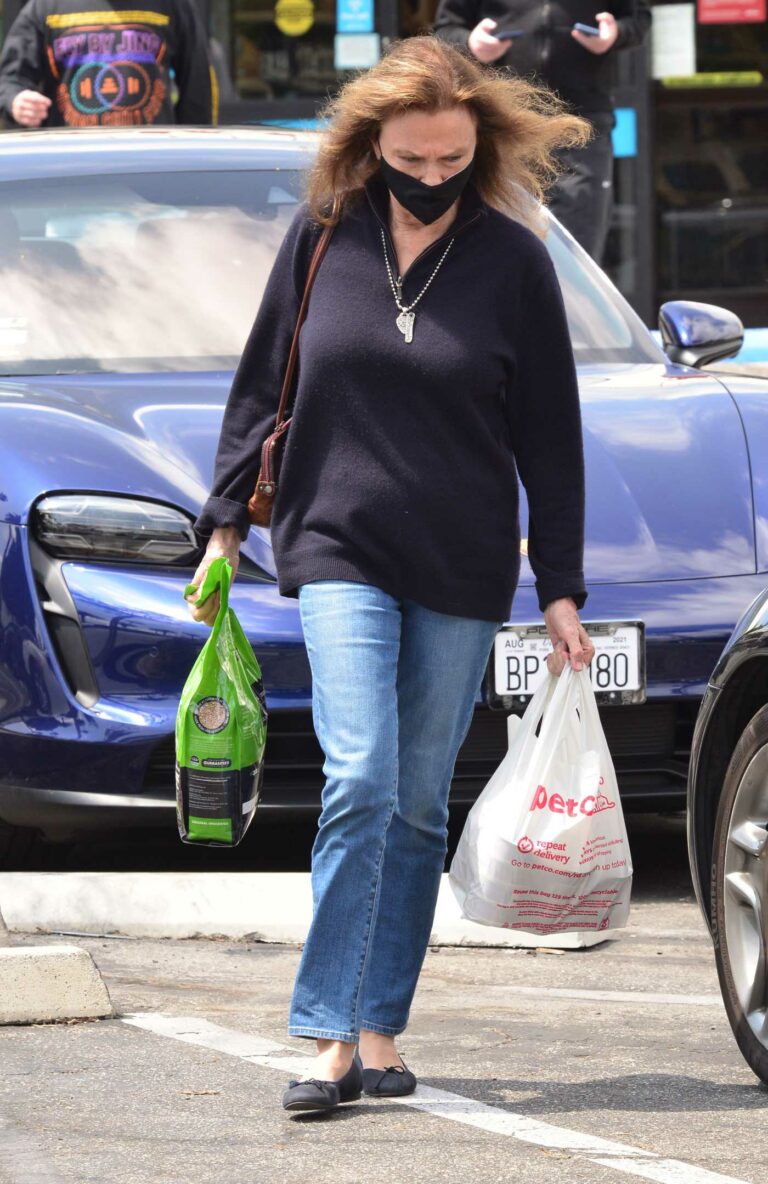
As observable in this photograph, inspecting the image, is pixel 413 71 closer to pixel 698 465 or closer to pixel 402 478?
pixel 402 478

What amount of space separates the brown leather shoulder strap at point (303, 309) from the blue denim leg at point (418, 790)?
390mm

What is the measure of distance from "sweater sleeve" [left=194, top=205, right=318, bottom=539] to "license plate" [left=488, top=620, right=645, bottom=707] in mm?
1263

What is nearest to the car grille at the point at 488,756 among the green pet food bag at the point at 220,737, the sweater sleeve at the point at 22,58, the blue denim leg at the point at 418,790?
the green pet food bag at the point at 220,737

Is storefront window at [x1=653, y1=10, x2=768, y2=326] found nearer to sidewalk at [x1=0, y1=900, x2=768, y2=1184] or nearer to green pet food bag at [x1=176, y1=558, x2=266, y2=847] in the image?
sidewalk at [x1=0, y1=900, x2=768, y2=1184]

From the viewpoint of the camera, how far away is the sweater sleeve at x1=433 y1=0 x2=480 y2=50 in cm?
891

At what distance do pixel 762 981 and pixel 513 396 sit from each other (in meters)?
1.00

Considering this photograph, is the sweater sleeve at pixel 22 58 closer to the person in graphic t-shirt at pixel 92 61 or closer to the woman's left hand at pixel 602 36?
the person in graphic t-shirt at pixel 92 61

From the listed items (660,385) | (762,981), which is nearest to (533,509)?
(762,981)

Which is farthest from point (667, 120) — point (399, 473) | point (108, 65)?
point (399, 473)

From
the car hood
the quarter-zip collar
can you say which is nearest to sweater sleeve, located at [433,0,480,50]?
the car hood

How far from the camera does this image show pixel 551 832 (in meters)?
3.77

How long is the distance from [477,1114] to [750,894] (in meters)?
0.56

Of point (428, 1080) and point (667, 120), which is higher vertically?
point (428, 1080)

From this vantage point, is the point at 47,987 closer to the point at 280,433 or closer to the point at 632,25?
the point at 280,433
